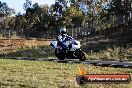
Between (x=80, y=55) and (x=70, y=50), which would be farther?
(x=80, y=55)

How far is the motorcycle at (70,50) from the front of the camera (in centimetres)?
771

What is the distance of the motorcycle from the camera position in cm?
771

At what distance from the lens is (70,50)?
306 inches

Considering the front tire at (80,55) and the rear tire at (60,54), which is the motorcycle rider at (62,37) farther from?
the front tire at (80,55)

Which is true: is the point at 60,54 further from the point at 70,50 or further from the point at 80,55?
the point at 80,55

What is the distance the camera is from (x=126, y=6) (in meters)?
99.5

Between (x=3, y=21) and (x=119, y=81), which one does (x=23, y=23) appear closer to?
(x=3, y=21)

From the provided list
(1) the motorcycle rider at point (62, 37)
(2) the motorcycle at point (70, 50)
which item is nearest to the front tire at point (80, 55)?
(2) the motorcycle at point (70, 50)

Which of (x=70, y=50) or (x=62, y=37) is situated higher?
(x=62, y=37)

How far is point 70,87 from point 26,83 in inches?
107

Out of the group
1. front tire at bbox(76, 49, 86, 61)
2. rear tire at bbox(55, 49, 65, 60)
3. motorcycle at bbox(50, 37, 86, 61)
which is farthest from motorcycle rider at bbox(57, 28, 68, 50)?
front tire at bbox(76, 49, 86, 61)

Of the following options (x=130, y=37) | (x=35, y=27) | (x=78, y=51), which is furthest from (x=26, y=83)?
(x=35, y=27)

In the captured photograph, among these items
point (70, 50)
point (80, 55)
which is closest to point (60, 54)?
point (70, 50)

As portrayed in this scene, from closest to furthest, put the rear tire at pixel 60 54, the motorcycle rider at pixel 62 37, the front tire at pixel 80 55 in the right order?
1. the motorcycle rider at pixel 62 37
2. the front tire at pixel 80 55
3. the rear tire at pixel 60 54
